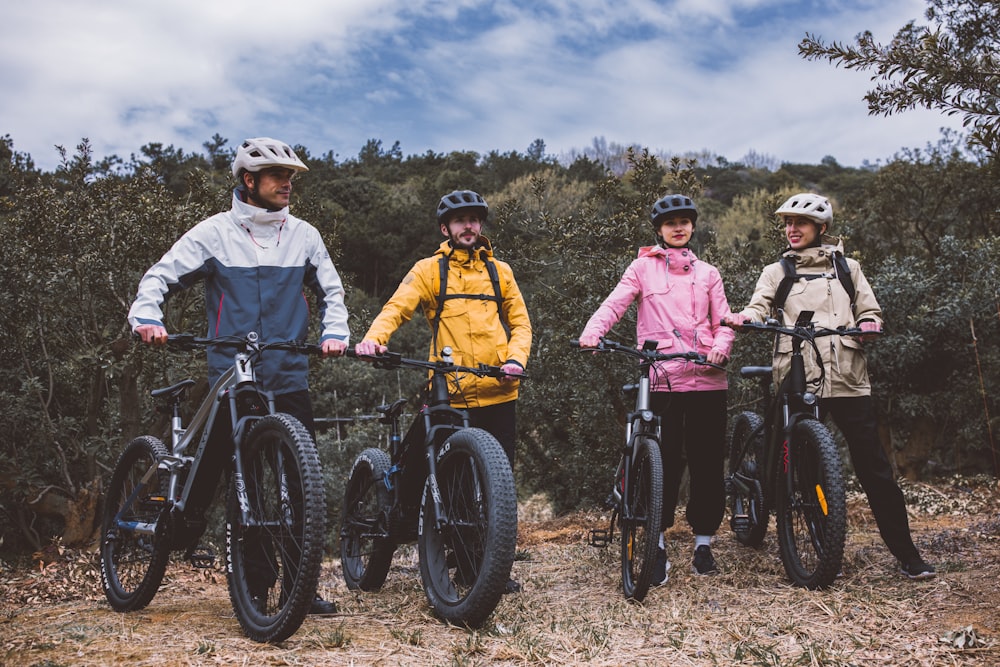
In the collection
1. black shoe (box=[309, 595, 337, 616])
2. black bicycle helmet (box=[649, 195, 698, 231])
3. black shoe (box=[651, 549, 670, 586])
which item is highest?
black bicycle helmet (box=[649, 195, 698, 231])

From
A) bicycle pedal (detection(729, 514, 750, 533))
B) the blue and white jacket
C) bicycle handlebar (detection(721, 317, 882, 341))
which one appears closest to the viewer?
the blue and white jacket

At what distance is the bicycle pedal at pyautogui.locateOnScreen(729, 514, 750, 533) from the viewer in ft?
18.2

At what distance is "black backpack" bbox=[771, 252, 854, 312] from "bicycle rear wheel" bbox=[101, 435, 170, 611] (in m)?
3.59

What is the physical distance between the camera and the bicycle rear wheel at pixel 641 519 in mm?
4359

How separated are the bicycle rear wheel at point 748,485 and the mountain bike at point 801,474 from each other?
2 cm

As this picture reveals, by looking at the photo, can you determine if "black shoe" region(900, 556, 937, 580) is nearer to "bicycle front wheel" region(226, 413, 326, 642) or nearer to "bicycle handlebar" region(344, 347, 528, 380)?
"bicycle handlebar" region(344, 347, 528, 380)

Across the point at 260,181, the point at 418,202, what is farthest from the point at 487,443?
the point at 418,202

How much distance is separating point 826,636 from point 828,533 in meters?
0.79

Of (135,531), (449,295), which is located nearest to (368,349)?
(449,295)

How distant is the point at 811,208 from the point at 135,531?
164 inches

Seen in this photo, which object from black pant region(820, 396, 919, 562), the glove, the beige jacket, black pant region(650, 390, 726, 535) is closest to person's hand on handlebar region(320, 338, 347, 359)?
the glove

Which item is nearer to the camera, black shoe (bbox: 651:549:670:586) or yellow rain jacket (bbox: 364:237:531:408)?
yellow rain jacket (bbox: 364:237:531:408)

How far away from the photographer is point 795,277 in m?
5.16

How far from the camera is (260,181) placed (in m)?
4.34
